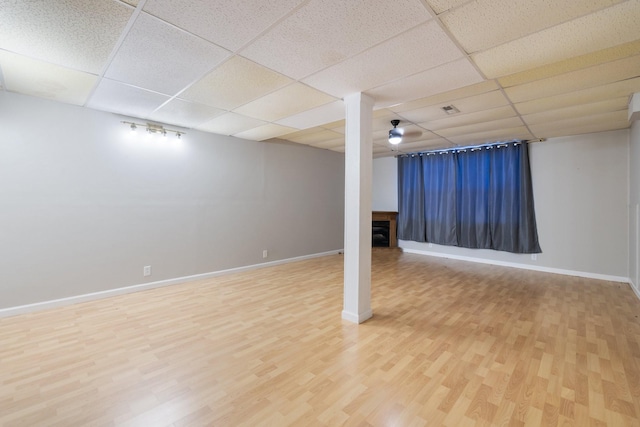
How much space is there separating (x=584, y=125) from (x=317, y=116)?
13.5 ft

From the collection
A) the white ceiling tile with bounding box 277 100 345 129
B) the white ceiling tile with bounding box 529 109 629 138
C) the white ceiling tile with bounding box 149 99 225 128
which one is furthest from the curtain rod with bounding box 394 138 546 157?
the white ceiling tile with bounding box 149 99 225 128

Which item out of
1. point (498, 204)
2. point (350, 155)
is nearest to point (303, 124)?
point (350, 155)

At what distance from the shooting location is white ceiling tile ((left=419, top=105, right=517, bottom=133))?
3471mm

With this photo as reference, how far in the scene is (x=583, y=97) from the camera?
9.80ft

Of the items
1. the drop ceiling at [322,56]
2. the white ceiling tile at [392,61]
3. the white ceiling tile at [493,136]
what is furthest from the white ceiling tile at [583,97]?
the white ceiling tile at [392,61]

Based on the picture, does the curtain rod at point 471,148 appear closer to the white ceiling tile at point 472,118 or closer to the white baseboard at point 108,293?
the white ceiling tile at point 472,118

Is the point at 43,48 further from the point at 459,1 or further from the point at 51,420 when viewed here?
the point at 459,1

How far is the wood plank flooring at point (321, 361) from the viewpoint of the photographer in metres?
1.63

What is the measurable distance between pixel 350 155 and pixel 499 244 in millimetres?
4517

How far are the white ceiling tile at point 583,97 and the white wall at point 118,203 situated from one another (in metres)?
4.06

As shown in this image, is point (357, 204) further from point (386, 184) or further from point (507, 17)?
point (386, 184)

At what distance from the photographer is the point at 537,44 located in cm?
190

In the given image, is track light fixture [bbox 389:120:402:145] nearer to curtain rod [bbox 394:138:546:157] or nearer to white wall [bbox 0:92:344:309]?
white wall [bbox 0:92:344:309]

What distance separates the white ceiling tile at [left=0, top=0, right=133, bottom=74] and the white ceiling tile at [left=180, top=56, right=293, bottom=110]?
A: 2.38 ft
